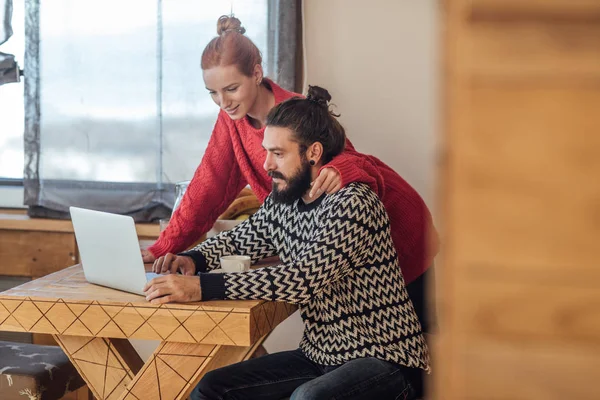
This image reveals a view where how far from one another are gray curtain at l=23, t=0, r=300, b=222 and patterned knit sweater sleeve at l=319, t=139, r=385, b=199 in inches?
43.2

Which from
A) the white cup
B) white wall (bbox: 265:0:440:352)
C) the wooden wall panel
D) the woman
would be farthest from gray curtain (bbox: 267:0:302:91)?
the wooden wall panel

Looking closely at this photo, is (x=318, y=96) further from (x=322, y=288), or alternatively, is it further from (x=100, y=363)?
(x=100, y=363)

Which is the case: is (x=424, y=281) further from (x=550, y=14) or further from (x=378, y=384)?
(x=550, y=14)

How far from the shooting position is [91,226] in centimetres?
200

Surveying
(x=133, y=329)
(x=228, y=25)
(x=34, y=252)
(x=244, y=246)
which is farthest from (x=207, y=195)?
(x=34, y=252)

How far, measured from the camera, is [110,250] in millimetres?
1962

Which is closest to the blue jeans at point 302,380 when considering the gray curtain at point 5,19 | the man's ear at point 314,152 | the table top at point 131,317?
the table top at point 131,317

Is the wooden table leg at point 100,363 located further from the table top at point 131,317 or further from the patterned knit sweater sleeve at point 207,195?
the patterned knit sweater sleeve at point 207,195

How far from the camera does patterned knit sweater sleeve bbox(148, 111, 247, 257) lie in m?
2.48

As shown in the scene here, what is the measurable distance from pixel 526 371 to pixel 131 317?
1273mm

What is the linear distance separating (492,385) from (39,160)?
2851 millimetres

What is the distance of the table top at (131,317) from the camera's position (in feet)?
5.80

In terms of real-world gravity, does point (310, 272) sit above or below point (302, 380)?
above

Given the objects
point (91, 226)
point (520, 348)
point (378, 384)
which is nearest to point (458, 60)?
point (520, 348)
